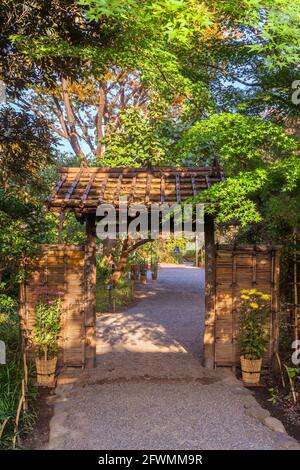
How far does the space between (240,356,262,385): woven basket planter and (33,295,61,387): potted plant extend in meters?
3.03

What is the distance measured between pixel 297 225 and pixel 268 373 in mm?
2545

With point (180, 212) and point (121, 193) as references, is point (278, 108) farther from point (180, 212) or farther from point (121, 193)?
point (121, 193)

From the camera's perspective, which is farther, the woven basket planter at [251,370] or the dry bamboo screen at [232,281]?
the dry bamboo screen at [232,281]

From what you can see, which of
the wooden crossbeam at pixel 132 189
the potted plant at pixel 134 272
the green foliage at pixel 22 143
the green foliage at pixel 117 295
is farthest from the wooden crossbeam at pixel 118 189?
the potted plant at pixel 134 272

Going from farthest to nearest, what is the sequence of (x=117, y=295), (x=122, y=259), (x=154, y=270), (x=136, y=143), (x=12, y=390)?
(x=154, y=270)
(x=122, y=259)
(x=117, y=295)
(x=136, y=143)
(x=12, y=390)

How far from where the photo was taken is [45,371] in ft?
21.6

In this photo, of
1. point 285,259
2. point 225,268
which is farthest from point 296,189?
point 225,268

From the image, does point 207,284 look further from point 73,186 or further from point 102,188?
point 73,186

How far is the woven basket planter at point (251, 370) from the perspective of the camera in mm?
6730

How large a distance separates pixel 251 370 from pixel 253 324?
719 mm

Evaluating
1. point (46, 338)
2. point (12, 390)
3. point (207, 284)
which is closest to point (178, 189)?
point (207, 284)

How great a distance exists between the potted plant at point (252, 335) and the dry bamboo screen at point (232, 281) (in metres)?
0.19

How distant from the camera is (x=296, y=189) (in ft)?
22.4

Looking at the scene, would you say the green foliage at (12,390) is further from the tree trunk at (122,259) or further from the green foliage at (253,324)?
the tree trunk at (122,259)
